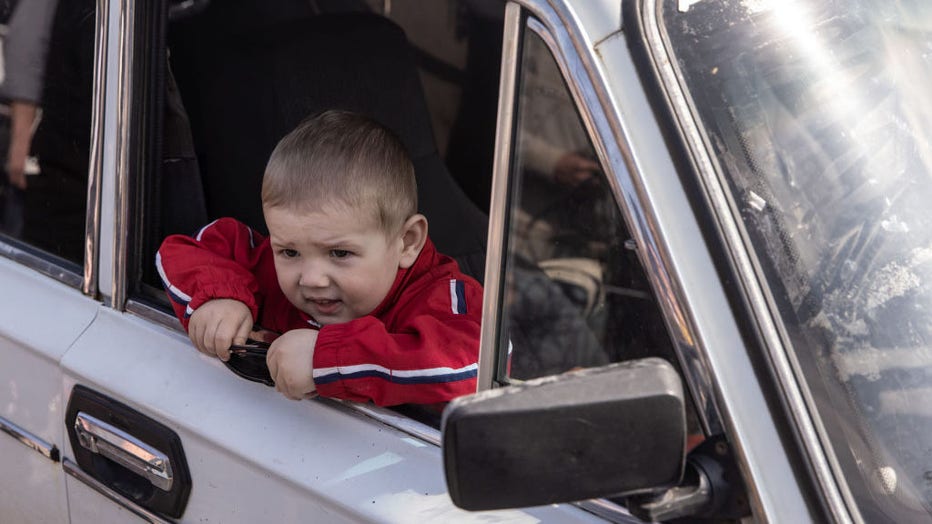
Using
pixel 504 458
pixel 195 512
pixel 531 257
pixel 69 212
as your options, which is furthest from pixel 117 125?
pixel 504 458

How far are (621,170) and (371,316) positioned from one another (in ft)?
1.81

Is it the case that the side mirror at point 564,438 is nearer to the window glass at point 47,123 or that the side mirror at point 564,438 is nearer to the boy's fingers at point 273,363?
the boy's fingers at point 273,363

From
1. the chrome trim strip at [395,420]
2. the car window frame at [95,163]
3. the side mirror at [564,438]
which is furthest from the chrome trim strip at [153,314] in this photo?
the side mirror at [564,438]

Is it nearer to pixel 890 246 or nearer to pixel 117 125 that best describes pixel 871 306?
pixel 890 246

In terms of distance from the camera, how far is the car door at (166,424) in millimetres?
1466

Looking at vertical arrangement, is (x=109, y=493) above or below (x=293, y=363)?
below

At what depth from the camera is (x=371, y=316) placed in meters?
1.64

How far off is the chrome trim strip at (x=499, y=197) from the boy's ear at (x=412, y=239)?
21.5 inches

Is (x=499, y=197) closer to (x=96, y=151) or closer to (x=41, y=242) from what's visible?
(x=96, y=151)

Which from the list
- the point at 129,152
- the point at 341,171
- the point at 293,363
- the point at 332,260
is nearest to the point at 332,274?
the point at 332,260

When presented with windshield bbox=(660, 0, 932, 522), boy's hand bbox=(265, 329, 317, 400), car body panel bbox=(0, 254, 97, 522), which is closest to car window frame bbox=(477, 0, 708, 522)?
windshield bbox=(660, 0, 932, 522)

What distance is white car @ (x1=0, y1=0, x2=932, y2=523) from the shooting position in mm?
1110

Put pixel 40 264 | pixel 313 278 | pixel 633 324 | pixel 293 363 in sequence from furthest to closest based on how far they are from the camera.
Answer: pixel 40 264
pixel 313 278
pixel 293 363
pixel 633 324

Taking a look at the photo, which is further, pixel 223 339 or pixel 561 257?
pixel 223 339
